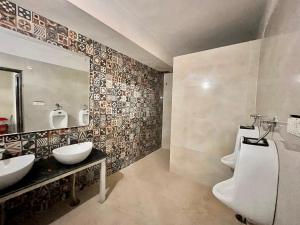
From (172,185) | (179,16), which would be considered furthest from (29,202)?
(179,16)

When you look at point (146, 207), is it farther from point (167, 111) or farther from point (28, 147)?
point (167, 111)

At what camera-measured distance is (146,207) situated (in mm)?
1624

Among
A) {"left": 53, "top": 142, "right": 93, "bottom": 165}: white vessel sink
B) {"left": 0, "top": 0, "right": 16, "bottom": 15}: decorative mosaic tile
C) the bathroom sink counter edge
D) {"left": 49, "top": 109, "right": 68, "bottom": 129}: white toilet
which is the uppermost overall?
{"left": 0, "top": 0, "right": 16, "bottom": 15}: decorative mosaic tile

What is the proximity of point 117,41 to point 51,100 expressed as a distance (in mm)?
1221

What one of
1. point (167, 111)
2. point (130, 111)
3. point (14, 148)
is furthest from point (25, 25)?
point (167, 111)

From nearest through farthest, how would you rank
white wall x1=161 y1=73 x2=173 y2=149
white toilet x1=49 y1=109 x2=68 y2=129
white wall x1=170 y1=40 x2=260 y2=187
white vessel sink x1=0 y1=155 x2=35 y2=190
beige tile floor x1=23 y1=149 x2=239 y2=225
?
white vessel sink x1=0 y1=155 x2=35 y2=190 → beige tile floor x1=23 y1=149 x2=239 y2=225 → white toilet x1=49 y1=109 x2=68 y2=129 → white wall x1=170 y1=40 x2=260 y2=187 → white wall x1=161 y1=73 x2=173 y2=149

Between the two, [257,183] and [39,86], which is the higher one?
[39,86]

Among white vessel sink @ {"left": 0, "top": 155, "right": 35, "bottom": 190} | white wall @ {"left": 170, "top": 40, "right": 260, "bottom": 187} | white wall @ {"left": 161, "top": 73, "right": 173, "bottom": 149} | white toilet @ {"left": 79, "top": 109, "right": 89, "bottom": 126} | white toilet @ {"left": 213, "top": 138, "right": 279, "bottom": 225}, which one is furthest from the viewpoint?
white wall @ {"left": 161, "top": 73, "right": 173, "bottom": 149}

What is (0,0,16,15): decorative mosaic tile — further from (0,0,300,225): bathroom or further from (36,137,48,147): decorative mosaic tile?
(36,137,48,147): decorative mosaic tile

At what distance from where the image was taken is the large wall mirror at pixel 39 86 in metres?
1.25

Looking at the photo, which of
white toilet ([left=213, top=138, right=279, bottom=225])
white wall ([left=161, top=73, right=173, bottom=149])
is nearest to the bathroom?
white toilet ([left=213, top=138, right=279, bottom=225])

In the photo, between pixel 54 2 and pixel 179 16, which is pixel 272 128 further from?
pixel 54 2

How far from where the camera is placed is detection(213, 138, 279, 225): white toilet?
0.74 metres

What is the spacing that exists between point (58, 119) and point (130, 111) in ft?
4.44
